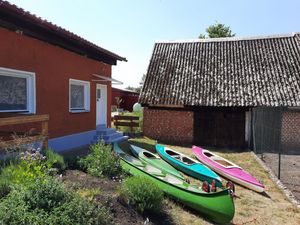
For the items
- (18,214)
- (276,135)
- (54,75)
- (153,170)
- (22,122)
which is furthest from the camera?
(276,135)

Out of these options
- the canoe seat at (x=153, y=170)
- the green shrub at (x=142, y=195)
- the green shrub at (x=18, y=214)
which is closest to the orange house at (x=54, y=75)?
the canoe seat at (x=153, y=170)

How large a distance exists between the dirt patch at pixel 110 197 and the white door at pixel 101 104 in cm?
793

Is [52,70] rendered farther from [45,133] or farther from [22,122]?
[22,122]

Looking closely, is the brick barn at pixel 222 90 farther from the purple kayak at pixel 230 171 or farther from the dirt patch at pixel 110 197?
the dirt patch at pixel 110 197

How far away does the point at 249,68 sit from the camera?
17547 mm

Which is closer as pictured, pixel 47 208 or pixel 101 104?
pixel 47 208

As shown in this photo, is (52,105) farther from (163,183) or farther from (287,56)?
(287,56)

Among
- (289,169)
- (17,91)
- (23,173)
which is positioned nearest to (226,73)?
(289,169)

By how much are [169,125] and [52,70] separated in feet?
27.9

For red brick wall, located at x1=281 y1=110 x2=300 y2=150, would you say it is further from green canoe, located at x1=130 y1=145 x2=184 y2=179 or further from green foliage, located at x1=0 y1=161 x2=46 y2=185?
green foliage, located at x1=0 y1=161 x2=46 y2=185

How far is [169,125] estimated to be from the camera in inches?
679

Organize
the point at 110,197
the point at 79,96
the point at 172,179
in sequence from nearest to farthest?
the point at 110,197 < the point at 172,179 < the point at 79,96

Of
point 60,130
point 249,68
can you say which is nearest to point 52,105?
point 60,130

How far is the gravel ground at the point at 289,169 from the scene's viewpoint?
925cm
